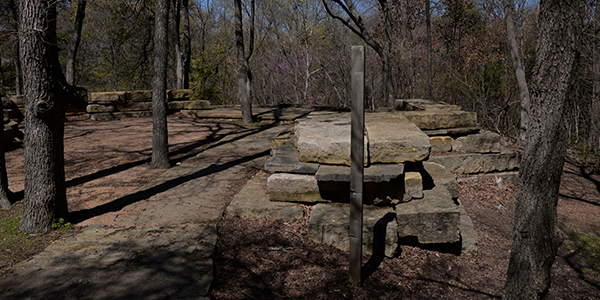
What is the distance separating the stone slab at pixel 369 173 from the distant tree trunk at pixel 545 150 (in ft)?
4.89

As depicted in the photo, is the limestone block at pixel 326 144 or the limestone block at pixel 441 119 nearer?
the limestone block at pixel 326 144

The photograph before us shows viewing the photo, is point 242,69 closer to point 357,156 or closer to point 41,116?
point 41,116

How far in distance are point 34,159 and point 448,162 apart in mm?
6070

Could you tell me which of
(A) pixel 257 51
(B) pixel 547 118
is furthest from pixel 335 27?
(B) pixel 547 118

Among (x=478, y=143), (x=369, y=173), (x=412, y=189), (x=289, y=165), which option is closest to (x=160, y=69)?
(x=289, y=165)

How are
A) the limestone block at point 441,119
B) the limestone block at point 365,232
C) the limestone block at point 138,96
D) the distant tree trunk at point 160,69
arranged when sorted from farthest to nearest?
the limestone block at point 138,96 → the limestone block at point 441,119 → the distant tree trunk at point 160,69 → the limestone block at point 365,232

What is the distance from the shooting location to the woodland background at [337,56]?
1120 centimetres

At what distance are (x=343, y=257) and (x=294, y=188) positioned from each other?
1.08 m

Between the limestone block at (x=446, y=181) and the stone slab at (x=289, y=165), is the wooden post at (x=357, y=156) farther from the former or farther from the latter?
the limestone block at (x=446, y=181)

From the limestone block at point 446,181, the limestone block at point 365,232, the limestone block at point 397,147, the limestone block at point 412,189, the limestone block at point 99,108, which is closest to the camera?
the limestone block at point 365,232

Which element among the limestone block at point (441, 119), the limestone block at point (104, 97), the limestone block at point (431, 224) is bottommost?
the limestone block at point (431, 224)

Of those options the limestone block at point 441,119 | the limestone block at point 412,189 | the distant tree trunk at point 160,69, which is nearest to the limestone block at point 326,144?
the limestone block at point 412,189

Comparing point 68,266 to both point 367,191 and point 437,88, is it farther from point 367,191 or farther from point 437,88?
point 437,88

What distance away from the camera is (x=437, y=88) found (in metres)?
12.8
